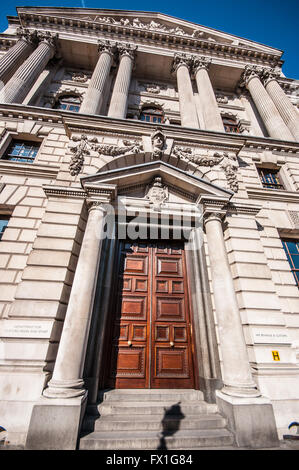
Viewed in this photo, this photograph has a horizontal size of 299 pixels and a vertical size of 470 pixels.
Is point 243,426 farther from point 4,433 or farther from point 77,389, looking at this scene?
point 4,433

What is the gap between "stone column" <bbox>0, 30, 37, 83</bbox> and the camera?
42.3 ft

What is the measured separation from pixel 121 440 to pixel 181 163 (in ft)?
29.5

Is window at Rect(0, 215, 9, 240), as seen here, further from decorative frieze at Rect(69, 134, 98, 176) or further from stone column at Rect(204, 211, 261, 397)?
stone column at Rect(204, 211, 261, 397)

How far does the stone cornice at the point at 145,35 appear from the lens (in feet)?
54.2

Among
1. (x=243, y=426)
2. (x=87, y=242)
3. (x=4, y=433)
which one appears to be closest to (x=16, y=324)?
(x=4, y=433)

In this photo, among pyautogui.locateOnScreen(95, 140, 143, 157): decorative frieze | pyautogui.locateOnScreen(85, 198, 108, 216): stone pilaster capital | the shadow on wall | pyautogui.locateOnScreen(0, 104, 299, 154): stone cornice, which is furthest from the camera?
pyautogui.locateOnScreen(0, 104, 299, 154): stone cornice

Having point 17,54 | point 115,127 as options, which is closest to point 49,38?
point 17,54

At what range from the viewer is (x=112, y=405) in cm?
489

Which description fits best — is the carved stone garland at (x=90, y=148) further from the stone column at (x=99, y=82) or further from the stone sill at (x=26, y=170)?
the stone column at (x=99, y=82)

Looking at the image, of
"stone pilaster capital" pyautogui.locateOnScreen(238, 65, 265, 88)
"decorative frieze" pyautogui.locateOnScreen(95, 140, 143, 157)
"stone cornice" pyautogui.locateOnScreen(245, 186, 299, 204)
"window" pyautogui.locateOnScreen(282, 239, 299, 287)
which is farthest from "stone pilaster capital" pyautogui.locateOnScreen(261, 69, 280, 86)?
"decorative frieze" pyautogui.locateOnScreen(95, 140, 143, 157)

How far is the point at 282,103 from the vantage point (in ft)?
50.1

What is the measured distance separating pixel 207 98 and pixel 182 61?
6028mm

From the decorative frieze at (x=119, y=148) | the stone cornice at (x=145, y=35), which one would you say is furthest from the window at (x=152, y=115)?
Result: the stone cornice at (x=145, y=35)

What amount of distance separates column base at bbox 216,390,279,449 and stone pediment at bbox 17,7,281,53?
25.2m
